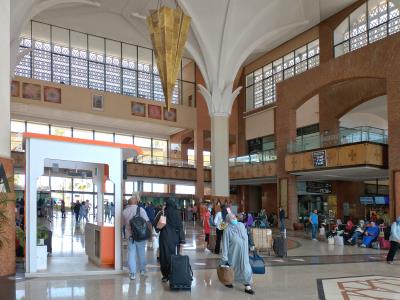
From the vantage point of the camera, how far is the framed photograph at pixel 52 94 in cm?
3220

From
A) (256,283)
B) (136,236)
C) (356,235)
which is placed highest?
(136,236)

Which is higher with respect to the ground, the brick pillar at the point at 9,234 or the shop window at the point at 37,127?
the shop window at the point at 37,127

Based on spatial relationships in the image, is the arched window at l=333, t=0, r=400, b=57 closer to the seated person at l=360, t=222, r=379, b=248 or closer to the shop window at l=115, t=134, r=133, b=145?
the seated person at l=360, t=222, r=379, b=248

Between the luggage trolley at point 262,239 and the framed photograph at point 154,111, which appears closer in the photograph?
the luggage trolley at point 262,239

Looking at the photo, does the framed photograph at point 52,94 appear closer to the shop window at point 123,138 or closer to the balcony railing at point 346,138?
the shop window at point 123,138

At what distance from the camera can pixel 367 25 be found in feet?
93.7

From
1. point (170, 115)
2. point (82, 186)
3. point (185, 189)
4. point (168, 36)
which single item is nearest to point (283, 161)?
point (168, 36)

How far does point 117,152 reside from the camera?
9.84 metres

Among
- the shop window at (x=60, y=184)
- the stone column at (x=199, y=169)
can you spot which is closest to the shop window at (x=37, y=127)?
the shop window at (x=60, y=184)

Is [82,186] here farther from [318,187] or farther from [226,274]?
[226,274]

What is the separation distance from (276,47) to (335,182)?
42.7 feet

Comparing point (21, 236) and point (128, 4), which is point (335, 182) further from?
point (21, 236)

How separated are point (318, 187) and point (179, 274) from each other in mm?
23300

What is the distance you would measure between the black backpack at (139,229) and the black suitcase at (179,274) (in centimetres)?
109
